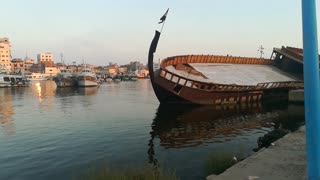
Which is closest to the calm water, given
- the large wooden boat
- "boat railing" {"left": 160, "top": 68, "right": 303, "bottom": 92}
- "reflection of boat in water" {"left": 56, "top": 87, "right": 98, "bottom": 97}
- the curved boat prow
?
the large wooden boat

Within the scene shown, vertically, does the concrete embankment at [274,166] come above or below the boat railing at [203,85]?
below

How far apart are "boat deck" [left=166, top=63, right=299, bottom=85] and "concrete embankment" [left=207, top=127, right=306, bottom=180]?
85.4ft

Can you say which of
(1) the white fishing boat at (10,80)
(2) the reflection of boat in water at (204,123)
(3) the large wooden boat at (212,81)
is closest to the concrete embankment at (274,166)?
(2) the reflection of boat in water at (204,123)

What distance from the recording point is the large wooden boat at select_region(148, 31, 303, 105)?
1428 inches

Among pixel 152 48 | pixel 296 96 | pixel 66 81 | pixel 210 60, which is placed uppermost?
pixel 152 48

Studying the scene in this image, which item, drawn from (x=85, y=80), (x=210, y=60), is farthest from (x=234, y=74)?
(x=85, y=80)

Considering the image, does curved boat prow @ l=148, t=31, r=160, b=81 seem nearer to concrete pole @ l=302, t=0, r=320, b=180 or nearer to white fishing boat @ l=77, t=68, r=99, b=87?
concrete pole @ l=302, t=0, r=320, b=180

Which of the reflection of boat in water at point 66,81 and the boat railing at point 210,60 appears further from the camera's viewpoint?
the reflection of boat in water at point 66,81

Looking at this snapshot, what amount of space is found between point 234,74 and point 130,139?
97.7 feet

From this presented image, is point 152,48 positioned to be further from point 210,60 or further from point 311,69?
point 311,69

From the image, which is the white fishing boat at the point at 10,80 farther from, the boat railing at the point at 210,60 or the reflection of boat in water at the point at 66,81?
the boat railing at the point at 210,60

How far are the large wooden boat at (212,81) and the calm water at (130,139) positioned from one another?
258cm

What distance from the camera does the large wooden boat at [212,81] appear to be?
36281 mm

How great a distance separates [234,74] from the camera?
157 feet
